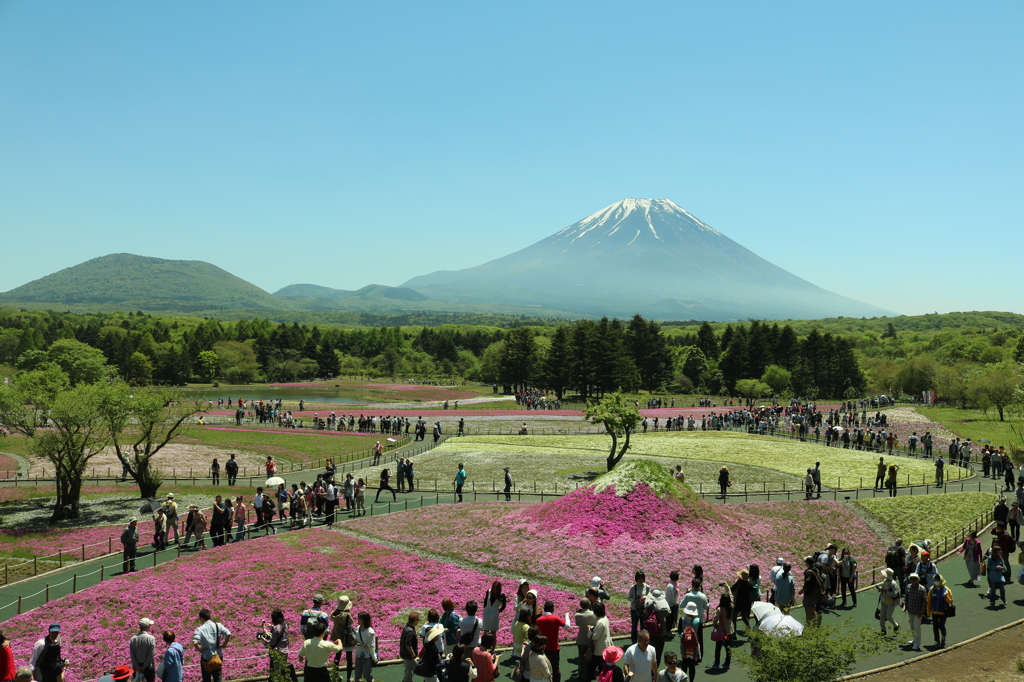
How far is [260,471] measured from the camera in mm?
38250

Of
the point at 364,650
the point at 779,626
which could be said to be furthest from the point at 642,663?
the point at 364,650

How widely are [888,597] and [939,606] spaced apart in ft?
3.28

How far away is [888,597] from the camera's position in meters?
16.0

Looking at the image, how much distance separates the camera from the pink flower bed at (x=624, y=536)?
2072 centimetres

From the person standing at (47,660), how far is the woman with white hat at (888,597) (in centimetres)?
1679

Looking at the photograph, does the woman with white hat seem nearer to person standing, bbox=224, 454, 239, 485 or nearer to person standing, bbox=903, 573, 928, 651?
person standing, bbox=903, 573, 928, 651

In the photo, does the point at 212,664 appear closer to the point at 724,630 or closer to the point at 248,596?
the point at 248,596

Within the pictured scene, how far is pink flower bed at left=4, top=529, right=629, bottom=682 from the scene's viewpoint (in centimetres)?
1536

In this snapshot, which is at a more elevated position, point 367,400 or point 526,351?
point 526,351

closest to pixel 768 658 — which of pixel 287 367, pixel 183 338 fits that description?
pixel 287 367

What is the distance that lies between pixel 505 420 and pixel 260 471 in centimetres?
2930

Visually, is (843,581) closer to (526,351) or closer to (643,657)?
(643,657)

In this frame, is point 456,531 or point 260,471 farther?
point 260,471

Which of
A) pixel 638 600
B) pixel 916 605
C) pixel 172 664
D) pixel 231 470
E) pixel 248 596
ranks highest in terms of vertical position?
pixel 638 600
